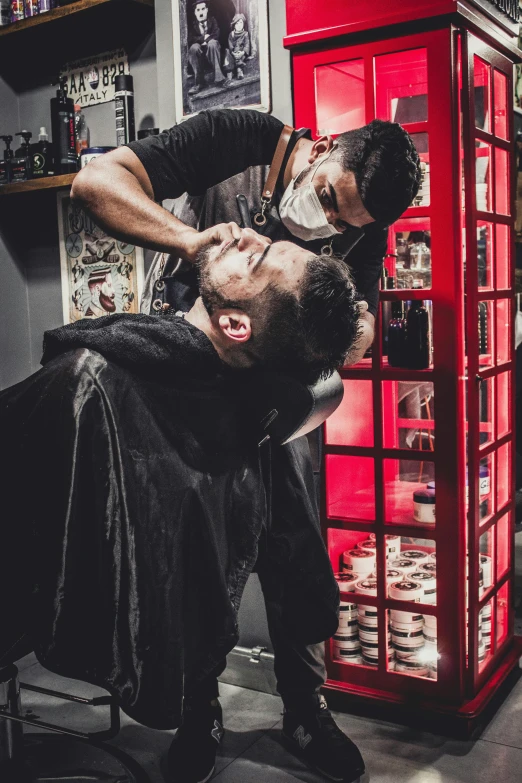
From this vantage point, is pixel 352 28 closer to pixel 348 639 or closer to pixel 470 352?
pixel 470 352

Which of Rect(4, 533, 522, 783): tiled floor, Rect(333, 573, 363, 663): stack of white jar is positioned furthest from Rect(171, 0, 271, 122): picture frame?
Rect(4, 533, 522, 783): tiled floor

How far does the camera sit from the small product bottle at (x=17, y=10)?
312 centimetres

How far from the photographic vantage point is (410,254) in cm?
243

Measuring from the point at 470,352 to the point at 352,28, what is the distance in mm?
1011

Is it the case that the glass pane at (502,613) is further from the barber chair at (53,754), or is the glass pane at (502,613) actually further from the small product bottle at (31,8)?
the small product bottle at (31,8)

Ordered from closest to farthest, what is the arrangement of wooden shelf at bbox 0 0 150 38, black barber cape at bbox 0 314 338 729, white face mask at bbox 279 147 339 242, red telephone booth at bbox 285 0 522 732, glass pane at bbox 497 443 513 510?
black barber cape at bbox 0 314 338 729, white face mask at bbox 279 147 339 242, red telephone booth at bbox 285 0 522 732, glass pane at bbox 497 443 513 510, wooden shelf at bbox 0 0 150 38

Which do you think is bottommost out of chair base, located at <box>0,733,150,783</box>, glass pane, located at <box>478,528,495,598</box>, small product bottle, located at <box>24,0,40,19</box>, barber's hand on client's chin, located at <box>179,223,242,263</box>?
chair base, located at <box>0,733,150,783</box>

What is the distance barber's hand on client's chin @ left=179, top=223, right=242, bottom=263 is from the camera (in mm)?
1632

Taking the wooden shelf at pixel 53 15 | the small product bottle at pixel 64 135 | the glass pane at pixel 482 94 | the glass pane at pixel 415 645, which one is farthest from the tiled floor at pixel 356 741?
the wooden shelf at pixel 53 15

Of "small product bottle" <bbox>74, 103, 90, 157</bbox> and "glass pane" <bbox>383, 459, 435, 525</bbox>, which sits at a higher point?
"small product bottle" <bbox>74, 103, 90, 157</bbox>

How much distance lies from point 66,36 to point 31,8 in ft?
0.53

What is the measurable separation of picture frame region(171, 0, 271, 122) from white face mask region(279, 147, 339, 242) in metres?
0.73

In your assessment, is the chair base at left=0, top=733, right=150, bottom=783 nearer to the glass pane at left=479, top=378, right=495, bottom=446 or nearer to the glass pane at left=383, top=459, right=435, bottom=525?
the glass pane at left=383, top=459, right=435, bottom=525

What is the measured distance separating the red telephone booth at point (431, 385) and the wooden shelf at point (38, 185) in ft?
3.44
